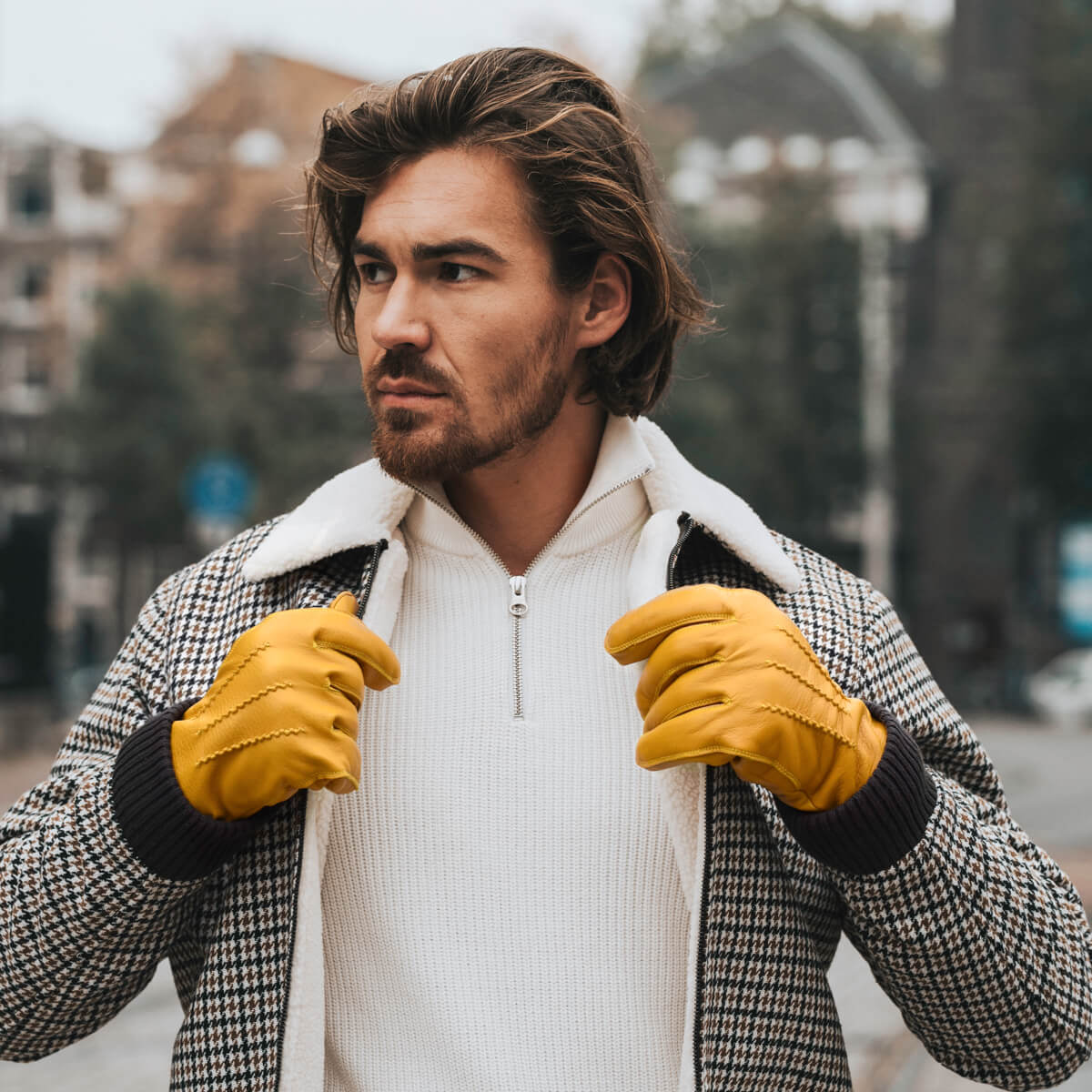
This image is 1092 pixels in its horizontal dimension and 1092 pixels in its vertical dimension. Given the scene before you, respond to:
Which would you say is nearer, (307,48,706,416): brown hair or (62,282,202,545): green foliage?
(307,48,706,416): brown hair

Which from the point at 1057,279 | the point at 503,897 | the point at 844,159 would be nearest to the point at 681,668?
the point at 503,897

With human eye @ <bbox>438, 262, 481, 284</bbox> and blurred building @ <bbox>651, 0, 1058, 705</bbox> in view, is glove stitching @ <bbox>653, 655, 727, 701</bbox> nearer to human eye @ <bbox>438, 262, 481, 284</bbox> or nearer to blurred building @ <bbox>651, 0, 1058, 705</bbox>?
human eye @ <bbox>438, 262, 481, 284</bbox>

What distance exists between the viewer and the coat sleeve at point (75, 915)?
1.88 m

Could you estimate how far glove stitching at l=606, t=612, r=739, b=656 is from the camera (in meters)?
1.90

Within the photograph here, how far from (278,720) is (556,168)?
89 centimetres

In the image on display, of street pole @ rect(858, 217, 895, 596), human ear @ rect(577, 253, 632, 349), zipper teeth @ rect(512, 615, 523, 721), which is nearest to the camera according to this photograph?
zipper teeth @ rect(512, 615, 523, 721)

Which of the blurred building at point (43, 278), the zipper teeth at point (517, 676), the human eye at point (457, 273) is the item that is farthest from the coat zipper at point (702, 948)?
the blurred building at point (43, 278)

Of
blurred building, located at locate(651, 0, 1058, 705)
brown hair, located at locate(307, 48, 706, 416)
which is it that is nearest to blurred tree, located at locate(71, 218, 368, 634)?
blurred building, located at locate(651, 0, 1058, 705)

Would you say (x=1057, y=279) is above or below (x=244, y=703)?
above

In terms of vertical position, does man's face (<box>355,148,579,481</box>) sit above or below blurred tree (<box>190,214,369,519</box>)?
below

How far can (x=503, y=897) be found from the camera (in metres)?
2.02

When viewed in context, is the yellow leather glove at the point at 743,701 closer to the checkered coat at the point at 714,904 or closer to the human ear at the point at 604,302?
the checkered coat at the point at 714,904

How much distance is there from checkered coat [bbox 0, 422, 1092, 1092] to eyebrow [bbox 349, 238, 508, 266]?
1.21 ft

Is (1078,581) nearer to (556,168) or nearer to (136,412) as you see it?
(136,412)
